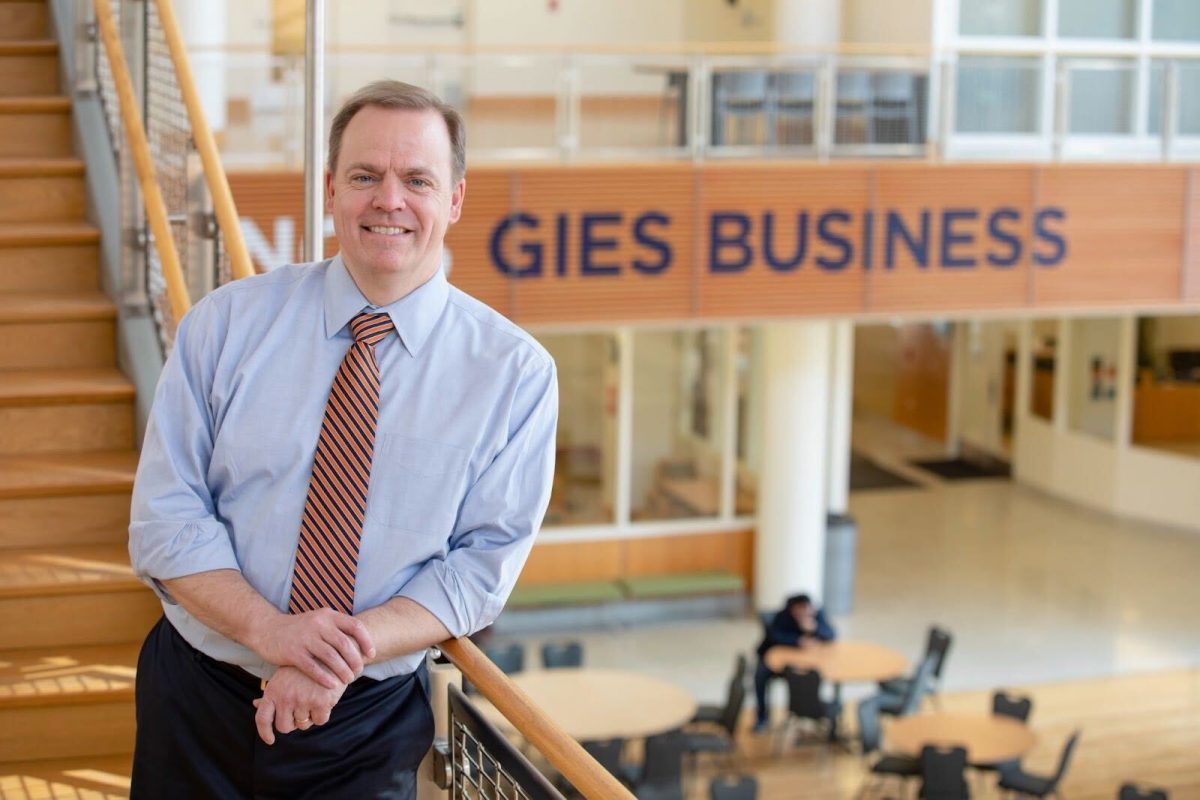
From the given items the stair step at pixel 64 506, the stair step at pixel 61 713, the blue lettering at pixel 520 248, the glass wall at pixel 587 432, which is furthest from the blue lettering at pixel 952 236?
the stair step at pixel 61 713

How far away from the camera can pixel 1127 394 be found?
61.2 ft

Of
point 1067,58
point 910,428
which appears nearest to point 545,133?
point 1067,58

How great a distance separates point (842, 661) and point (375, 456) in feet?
32.2

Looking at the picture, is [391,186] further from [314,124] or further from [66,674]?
[66,674]

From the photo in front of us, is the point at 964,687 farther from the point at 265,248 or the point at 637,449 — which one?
the point at 265,248

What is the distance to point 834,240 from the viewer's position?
1195cm

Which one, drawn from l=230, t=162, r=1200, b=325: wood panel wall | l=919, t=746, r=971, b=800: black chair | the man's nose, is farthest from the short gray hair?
l=230, t=162, r=1200, b=325: wood panel wall

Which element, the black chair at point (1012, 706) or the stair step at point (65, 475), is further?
the black chair at point (1012, 706)

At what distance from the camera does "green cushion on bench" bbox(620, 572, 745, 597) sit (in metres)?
14.9

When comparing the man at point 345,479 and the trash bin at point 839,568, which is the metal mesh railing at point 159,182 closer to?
the man at point 345,479

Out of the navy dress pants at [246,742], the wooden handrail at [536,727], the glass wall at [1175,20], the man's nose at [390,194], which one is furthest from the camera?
the glass wall at [1175,20]

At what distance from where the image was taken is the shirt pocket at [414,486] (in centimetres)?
255

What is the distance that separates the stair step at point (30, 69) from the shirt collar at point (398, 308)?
3576mm

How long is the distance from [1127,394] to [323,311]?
17.3 m
